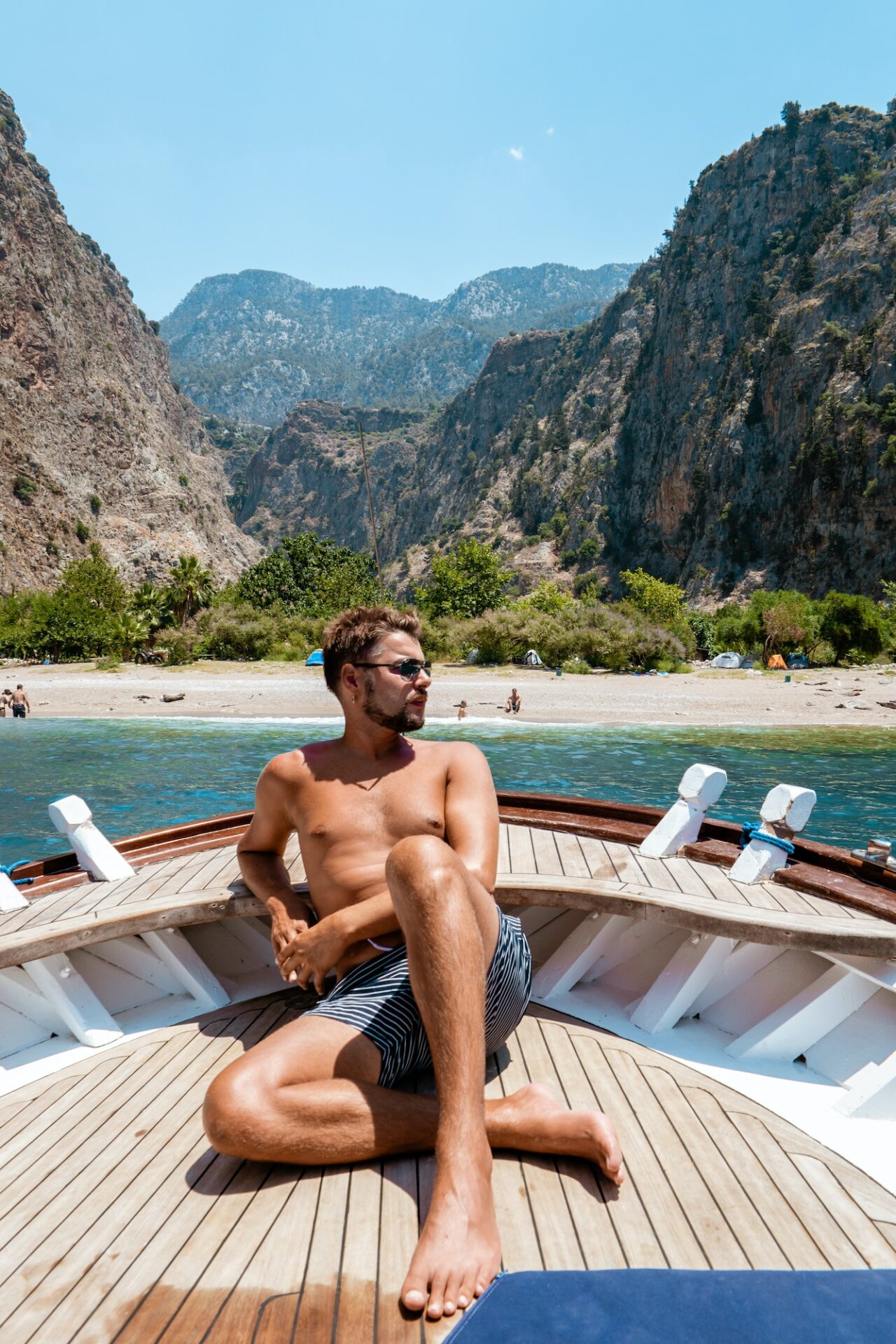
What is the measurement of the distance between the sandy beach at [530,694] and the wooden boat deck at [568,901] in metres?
17.7

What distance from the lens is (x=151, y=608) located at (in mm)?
39719

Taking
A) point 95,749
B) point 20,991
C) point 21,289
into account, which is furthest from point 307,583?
point 20,991

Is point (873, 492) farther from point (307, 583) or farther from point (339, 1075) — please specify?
point (339, 1075)

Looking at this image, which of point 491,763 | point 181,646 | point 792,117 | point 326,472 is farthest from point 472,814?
point 326,472

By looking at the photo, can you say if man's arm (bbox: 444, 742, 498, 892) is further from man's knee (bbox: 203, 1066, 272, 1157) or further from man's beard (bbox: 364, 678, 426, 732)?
man's knee (bbox: 203, 1066, 272, 1157)

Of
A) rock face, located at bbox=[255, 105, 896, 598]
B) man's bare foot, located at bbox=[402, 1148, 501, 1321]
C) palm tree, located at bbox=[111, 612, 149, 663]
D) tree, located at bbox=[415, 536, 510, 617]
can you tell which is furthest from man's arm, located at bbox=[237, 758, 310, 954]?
rock face, located at bbox=[255, 105, 896, 598]

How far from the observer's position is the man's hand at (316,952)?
79.2 inches

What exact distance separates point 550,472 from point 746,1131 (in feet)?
292

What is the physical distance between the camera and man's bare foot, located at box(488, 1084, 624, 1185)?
175 centimetres

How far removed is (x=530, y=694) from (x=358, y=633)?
21.9m

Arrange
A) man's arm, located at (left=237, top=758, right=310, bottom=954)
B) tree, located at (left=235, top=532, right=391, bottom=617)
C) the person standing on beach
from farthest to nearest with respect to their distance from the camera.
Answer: tree, located at (left=235, top=532, right=391, bottom=617), the person standing on beach, man's arm, located at (left=237, top=758, right=310, bottom=954)

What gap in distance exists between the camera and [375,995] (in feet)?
6.31

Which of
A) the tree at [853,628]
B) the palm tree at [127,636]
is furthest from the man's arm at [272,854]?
the palm tree at [127,636]

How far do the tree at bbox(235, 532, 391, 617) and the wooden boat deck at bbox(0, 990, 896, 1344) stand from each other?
122 feet
